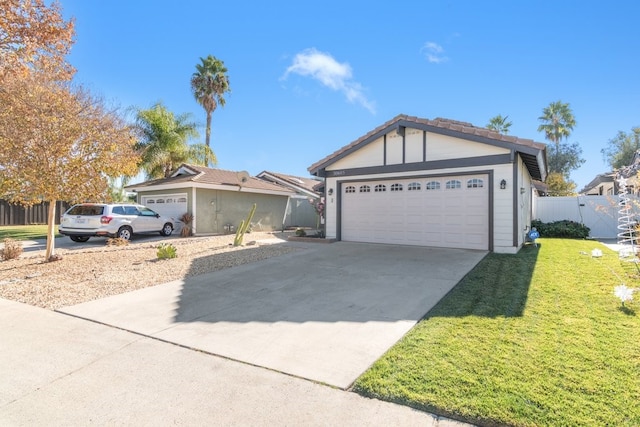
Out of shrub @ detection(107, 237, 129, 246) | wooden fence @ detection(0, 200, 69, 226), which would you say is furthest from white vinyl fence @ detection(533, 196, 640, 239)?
wooden fence @ detection(0, 200, 69, 226)

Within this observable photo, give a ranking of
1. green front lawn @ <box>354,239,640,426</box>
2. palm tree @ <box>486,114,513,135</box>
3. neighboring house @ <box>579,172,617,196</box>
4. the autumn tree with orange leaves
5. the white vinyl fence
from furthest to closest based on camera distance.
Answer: palm tree @ <box>486,114,513,135</box>, neighboring house @ <box>579,172,617,196</box>, the white vinyl fence, the autumn tree with orange leaves, green front lawn @ <box>354,239,640,426</box>

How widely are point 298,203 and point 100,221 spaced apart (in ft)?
39.6

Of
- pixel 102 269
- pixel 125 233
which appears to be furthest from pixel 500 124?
pixel 102 269

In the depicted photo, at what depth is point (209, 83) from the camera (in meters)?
27.3

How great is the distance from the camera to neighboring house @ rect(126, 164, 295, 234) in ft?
54.5

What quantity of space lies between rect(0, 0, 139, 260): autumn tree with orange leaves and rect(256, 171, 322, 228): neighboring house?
12387 millimetres

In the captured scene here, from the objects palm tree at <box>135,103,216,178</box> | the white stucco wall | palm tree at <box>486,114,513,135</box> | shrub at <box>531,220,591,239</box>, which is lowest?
shrub at <box>531,220,591,239</box>

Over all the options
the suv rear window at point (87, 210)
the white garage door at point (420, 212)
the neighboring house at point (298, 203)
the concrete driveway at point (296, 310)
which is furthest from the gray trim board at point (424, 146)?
the suv rear window at point (87, 210)

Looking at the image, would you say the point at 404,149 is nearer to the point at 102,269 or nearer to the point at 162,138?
the point at 102,269

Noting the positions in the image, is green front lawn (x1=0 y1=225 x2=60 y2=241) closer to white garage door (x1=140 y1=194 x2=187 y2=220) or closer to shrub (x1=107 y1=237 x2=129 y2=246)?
white garage door (x1=140 y1=194 x2=187 y2=220)

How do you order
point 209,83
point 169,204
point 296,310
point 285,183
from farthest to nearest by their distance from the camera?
1. point 209,83
2. point 285,183
3. point 169,204
4. point 296,310

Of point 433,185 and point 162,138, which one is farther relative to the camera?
point 162,138

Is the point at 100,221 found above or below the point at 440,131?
below

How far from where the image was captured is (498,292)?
591 cm
